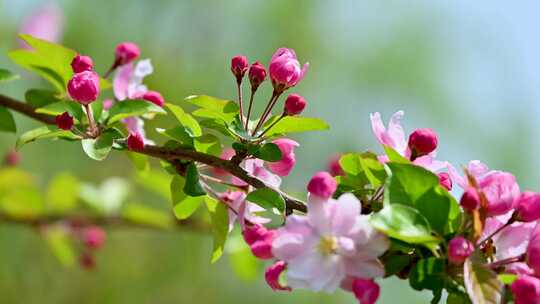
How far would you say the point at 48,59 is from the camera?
106cm

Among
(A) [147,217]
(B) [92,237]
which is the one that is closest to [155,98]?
(A) [147,217]

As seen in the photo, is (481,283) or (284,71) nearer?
(481,283)

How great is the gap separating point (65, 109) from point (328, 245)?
0.40m

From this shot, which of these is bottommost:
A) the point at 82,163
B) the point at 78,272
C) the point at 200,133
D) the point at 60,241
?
the point at 78,272

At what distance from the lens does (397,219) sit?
0.67 metres

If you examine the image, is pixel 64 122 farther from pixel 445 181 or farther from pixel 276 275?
pixel 445 181

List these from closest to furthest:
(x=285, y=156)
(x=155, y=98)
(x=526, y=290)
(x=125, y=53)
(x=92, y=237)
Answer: (x=526, y=290) → (x=285, y=156) → (x=155, y=98) → (x=125, y=53) → (x=92, y=237)

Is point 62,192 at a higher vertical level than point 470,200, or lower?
lower

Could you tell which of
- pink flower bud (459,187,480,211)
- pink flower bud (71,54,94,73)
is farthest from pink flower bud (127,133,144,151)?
pink flower bud (459,187,480,211)

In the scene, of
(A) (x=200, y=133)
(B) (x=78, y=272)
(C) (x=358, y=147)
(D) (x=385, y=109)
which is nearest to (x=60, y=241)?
(A) (x=200, y=133)

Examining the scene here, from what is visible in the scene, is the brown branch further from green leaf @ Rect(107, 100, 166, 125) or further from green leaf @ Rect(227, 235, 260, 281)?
green leaf @ Rect(227, 235, 260, 281)

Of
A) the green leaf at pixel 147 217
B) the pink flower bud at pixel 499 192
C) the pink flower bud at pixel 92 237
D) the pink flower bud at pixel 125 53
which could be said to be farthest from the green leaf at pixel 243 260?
the pink flower bud at pixel 499 192

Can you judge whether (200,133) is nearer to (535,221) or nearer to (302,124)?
(302,124)

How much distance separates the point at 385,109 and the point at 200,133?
3.76m
